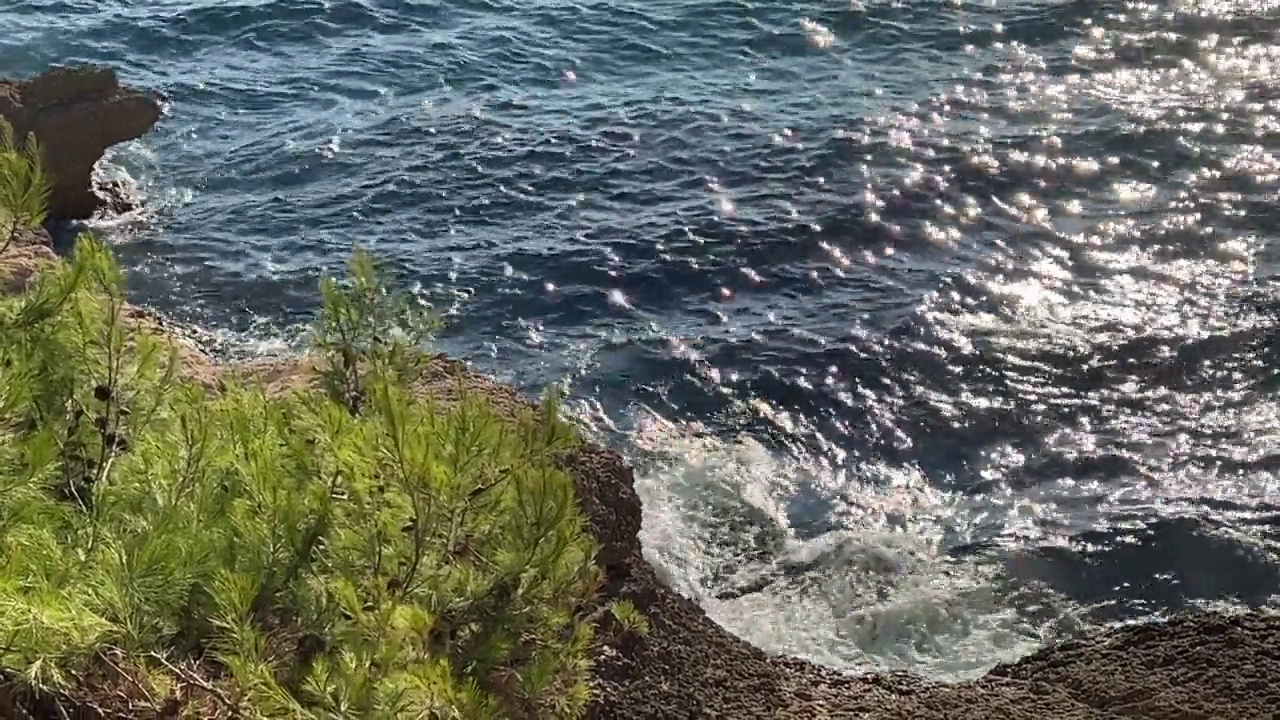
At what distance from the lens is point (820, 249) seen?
1288 cm

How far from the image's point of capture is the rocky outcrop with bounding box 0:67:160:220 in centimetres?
1360

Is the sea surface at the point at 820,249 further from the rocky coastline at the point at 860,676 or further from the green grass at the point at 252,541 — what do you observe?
the green grass at the point at 252,541

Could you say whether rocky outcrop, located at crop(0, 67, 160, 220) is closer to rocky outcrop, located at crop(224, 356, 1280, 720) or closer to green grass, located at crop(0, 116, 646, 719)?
rocky outcrop, located at crop(224, 356, 1280, 720)

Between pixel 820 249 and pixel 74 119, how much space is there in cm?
869

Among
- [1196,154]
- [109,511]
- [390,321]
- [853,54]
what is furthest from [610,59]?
[109,511]

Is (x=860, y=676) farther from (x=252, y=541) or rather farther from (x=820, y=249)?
(x=820, y=249)

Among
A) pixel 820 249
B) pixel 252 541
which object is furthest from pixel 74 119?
pixel 252 541

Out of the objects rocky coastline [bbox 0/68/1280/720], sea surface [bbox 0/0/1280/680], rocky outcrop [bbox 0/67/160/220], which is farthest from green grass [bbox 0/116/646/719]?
rocky outcrop [bbox 0/67/160/220]

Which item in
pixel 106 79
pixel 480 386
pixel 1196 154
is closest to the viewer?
pixel 480 386

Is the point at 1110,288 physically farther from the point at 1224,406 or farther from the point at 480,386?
the point at 480,386

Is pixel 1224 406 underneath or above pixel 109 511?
underneath

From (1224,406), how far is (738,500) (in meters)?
4.34

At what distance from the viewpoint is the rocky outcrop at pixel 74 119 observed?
1360cm

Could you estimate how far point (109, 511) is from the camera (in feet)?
12.8
